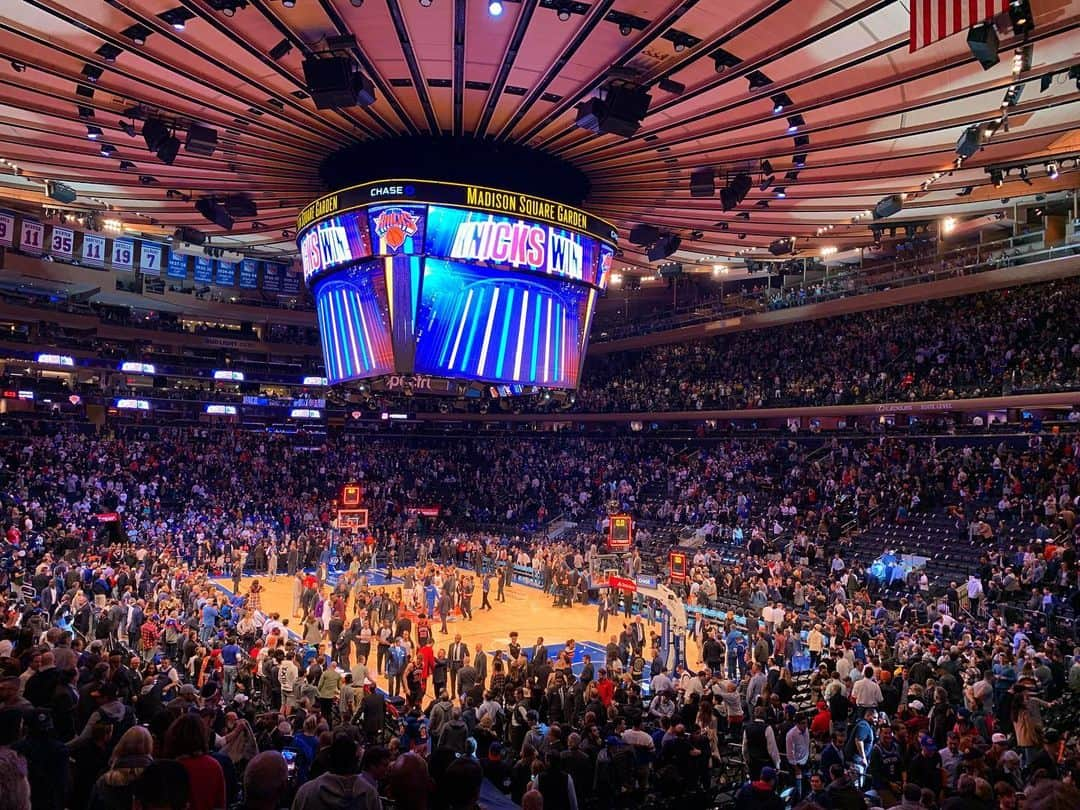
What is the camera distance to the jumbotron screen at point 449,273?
1367cm

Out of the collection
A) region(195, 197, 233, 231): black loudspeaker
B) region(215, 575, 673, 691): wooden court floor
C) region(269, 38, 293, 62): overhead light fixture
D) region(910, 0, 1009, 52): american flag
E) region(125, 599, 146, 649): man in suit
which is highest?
region(269, 38, 293, 62): overhead light fixture

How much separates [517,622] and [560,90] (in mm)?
15658

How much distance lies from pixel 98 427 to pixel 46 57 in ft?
108

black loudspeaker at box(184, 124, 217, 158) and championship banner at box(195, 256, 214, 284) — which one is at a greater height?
championship banner at box(195, 256, 214, 284)

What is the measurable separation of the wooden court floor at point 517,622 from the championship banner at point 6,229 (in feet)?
40.3

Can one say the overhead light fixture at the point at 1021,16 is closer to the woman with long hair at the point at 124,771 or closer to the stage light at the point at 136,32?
the stage light at the point at 136,32

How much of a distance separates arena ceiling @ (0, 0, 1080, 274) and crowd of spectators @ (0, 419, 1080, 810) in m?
7.37

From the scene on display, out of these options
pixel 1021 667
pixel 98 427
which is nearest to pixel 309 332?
pixel 98 427

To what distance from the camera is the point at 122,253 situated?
93.7 ft

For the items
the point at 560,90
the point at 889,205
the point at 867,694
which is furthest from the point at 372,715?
the point at 889,205

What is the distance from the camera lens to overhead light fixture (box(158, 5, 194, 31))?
916 cm

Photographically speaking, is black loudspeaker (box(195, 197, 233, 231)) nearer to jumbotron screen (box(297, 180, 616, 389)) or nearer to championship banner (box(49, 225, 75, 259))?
jumbotron screen (box(297, 180, 616, 389))

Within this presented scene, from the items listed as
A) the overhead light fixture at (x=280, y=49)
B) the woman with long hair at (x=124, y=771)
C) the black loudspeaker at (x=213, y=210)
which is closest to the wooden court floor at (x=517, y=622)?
the black loudspeaker at (x=213, y=210)

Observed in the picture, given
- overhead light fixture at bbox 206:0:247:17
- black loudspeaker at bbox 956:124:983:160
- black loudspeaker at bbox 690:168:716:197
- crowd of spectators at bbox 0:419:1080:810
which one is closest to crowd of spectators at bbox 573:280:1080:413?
crowd of spectators at bbox 0:419:1080:810
